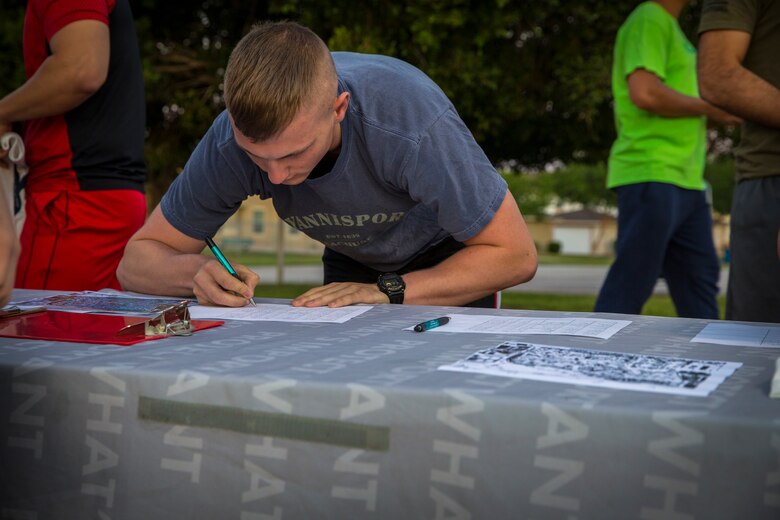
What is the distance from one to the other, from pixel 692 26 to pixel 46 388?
841cm

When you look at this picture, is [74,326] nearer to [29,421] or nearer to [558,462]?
[29,421]

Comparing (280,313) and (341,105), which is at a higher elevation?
(341,105)

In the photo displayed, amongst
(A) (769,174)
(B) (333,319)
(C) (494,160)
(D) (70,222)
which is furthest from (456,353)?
(C) (494,160)

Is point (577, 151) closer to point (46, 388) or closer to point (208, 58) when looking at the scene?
point (208, 58)

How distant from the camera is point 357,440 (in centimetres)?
98

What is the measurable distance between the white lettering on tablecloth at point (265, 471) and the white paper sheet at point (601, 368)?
223mm

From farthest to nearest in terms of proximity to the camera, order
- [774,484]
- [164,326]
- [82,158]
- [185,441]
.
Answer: [82,158] → [164,326] → [185,441] → [774,484]

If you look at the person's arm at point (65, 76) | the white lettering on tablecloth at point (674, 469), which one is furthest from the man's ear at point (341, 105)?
the white lettering on tablecloth at point (674, 469)

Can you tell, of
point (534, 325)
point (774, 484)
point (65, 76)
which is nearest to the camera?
point (774, 484)

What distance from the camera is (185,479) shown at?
1051 millimetres

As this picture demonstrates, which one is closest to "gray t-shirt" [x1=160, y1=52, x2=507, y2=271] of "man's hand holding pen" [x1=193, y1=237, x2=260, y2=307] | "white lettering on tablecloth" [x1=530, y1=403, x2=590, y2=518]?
"man's hand holding pen" [x1=193, y1=237, x2=260, y2=307]

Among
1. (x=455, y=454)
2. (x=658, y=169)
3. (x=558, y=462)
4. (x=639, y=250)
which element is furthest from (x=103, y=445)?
(x=658, y=169)

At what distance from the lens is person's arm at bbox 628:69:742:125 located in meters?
3.31

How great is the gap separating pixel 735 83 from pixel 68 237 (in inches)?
80.9
